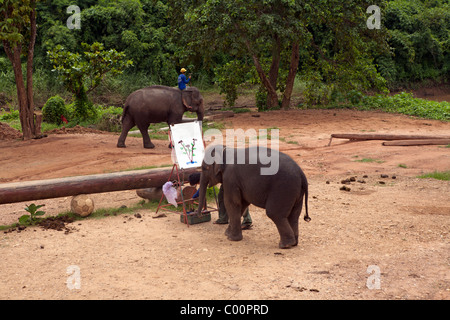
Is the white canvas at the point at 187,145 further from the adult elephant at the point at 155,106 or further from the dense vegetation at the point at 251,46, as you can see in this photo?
the dense vegetation at the point at 251,46

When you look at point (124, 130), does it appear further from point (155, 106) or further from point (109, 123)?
point (109, 123)

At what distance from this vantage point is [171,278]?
222 inches

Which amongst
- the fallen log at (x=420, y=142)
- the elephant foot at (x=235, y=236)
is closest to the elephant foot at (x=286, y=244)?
the elephant foot at (x=235, y=236)

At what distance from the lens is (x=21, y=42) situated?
15.2 m

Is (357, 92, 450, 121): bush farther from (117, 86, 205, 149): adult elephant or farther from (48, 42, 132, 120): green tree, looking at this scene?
(48, 42, 132, 120): green tree

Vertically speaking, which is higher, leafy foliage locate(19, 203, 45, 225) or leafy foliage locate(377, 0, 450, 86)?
leafy foliage locate(377, 0, 450, 86)

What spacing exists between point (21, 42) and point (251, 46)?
805 centimetres

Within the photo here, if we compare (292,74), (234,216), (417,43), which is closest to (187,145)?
(234,216)

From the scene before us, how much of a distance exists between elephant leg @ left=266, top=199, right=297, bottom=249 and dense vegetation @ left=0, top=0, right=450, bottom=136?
9908mm

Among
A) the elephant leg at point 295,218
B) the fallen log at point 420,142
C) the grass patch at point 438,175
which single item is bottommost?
the grass patch at point 438,175

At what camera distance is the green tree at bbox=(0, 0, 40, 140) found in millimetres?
13750

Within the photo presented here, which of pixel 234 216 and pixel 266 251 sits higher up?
pixel 234 216

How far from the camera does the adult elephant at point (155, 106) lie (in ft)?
45.6

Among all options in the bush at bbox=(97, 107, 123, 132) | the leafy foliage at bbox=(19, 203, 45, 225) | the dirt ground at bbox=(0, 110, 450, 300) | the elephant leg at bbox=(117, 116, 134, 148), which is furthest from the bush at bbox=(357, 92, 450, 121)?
the leafy foliage at bbox=(19, 203, 45, 225)
